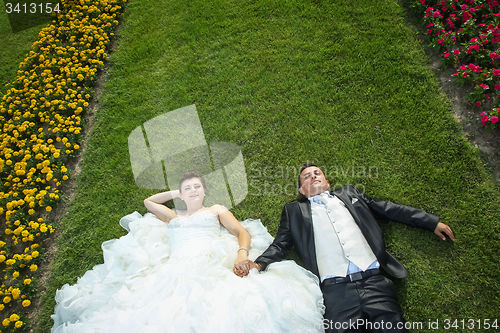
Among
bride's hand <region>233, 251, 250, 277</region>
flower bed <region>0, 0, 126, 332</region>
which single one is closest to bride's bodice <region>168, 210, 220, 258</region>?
bride's hand <region>233, 251, 250, 277</region>

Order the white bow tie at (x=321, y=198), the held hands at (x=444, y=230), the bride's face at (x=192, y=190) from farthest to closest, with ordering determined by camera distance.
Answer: the bride's face at (x=192, y=190) < the white bow tie at (x=321, y=198) < the held hands at (x=444, y=230)

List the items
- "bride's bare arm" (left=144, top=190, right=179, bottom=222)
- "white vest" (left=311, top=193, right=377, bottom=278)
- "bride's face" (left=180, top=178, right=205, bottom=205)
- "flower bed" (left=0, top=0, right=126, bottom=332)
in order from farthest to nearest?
"flower bed" (left=0, top=0, right=126, bottom=332), "bride's bare arm" (left=144, top=190, right=179, bottom=222), "bride's face" (left=180, top=178, right=205, bottom=205), "white vest" (left=311, top=193, right=377, bottom=278)

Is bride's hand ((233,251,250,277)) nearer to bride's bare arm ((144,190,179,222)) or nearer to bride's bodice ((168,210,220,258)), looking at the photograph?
bride's bodice ((168,210,220,258))

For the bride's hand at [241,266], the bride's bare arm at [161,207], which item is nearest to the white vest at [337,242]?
the bride's hand at [241,266]

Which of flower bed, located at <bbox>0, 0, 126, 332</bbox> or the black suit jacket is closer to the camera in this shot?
the black suit jacket

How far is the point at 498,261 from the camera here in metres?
4.13

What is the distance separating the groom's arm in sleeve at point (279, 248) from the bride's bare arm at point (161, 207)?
1.60 metres

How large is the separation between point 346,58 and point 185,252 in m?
4.90

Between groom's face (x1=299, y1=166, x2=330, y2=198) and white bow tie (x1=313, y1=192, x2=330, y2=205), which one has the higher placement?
groom's face (x1=299, y1=166, x2=330, y2=198)

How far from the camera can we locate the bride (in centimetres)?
317

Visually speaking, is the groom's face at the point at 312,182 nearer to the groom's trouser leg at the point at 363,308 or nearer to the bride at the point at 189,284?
the bride at the point at 189,284

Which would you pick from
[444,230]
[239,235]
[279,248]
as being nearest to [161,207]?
[239,235]

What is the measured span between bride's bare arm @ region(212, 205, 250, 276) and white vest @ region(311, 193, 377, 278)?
37.7 inches

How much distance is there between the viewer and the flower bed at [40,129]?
4.92 metres
